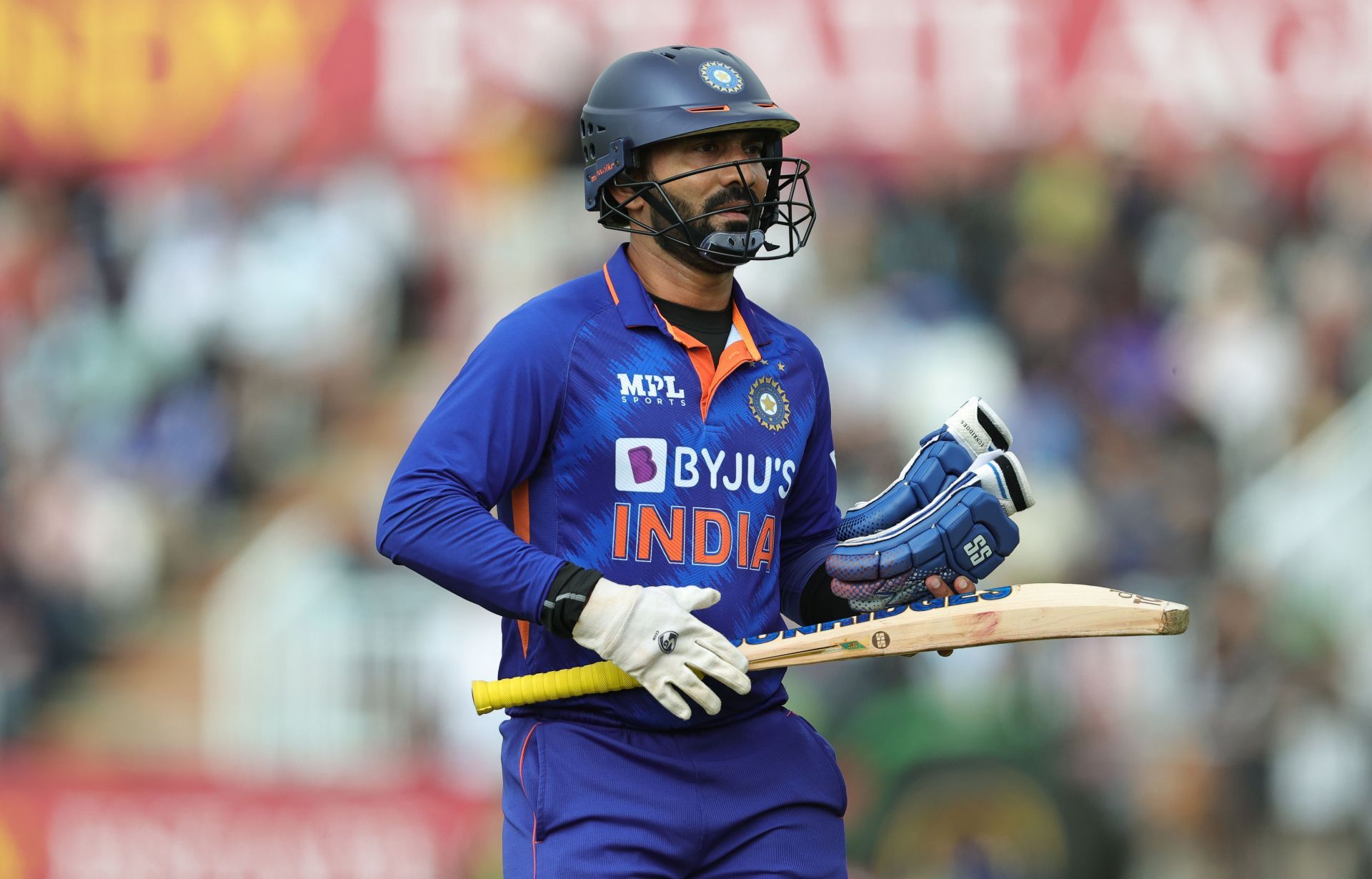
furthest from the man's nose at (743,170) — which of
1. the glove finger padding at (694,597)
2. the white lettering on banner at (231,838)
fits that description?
the white lettering on banner at (231,838)

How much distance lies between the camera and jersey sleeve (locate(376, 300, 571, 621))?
2.65 metres

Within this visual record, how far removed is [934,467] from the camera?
9.99 ft

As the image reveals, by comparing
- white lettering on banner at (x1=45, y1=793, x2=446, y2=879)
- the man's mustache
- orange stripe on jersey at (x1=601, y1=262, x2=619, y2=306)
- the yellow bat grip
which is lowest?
white lettering on banner at (x1=45, y1=793, x2=446, y2=879)

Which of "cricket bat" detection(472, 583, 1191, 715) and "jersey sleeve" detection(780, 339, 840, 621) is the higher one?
"jersey sleeve" detection(780, 339, 840, 621)

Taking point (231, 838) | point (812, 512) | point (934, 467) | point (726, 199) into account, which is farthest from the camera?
point (231, 838)

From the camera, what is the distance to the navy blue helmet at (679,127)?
9.50 ft

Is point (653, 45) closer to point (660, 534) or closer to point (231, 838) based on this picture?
point (231, 838)

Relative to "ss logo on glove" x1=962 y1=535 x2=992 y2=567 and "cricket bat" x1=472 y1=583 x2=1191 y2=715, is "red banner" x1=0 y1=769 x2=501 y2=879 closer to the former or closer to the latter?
"cricket bat" x1=472 y1=583 x2=1191 y2=715

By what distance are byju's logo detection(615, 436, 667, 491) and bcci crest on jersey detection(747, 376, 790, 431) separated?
0.20 meters

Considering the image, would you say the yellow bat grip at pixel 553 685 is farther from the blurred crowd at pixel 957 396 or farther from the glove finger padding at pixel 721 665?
the blurred crowd at pixel 957 396

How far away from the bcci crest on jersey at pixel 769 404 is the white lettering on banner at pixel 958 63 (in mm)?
4972

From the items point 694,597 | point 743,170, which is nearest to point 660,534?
Answer: point 694,597

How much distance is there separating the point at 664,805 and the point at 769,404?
710 mm

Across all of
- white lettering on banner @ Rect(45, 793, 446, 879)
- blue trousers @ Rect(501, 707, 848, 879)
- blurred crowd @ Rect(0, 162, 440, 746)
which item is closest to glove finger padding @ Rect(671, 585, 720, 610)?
blue trousers @ Rect(501, 707, 848, 879)
